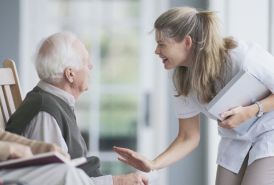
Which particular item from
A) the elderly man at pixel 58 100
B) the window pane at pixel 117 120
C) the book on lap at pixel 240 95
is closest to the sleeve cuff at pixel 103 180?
the elderly man at pixel 58 100

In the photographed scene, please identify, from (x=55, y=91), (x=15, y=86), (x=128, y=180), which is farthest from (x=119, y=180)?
(x=15, y=86)

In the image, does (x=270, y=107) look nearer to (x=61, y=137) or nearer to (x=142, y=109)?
(x=61, y=137)

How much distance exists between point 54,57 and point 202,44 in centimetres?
66

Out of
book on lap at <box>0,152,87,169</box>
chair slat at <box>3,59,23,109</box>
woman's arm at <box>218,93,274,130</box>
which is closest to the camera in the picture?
book on lap at <box>0,152,87,169</box>

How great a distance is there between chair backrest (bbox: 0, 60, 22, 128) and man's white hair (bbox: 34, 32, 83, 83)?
12.8 inches

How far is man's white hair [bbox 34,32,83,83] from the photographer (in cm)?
167

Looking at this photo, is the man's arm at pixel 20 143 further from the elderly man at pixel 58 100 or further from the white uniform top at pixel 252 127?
the white uniform top at pixel 252 127

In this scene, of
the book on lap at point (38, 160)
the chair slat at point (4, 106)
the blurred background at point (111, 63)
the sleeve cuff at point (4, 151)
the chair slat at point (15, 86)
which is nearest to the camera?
the book on lap at point (38, 160)

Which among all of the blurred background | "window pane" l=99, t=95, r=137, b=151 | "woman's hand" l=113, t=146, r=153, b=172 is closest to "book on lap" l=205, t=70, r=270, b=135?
"woman's hand" l=113, t=146, r=153, b=172

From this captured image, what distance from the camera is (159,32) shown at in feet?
5.61

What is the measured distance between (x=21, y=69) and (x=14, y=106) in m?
1.61

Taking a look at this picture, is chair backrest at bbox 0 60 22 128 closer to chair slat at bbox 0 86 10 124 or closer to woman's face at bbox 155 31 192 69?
chair slat at bbox 0 86 10 124

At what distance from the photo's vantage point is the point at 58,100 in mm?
1654

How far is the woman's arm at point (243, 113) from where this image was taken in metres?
1.61
